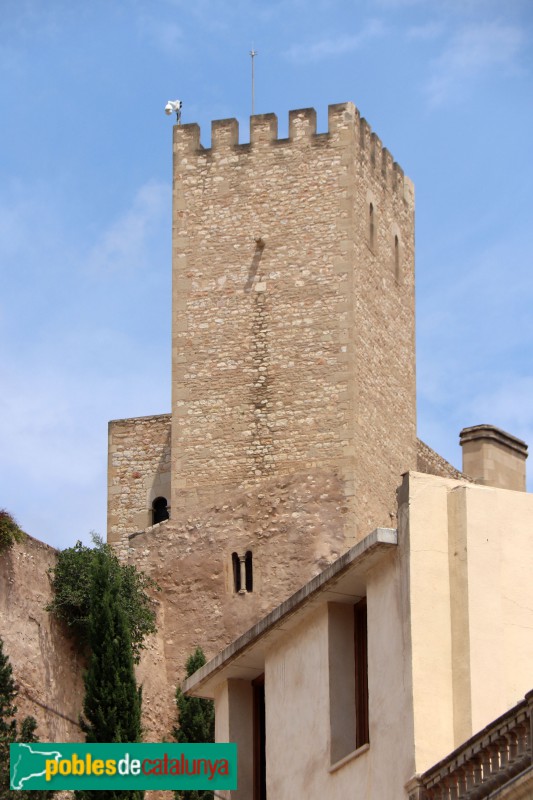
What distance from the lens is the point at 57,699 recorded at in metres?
29.8

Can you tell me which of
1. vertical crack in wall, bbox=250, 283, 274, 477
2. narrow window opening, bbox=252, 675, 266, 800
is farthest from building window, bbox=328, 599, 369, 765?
vertical crack in wall, bbox=250, 283, 274, 477

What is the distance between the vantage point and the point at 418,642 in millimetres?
16938

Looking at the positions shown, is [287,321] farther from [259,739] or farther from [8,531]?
[259,739]

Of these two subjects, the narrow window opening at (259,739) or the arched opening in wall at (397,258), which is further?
the arched opening in wall at (397,258)

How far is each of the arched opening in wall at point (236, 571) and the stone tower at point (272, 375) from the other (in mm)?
22

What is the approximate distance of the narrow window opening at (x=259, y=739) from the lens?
66.9 ft

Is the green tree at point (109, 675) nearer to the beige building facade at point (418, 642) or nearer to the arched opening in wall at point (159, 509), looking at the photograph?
the arched opening in wall at point (159, 509)

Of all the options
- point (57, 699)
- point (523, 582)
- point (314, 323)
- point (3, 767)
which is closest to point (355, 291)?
point (314, 323)

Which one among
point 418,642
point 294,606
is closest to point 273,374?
point 294,606

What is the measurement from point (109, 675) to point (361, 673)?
1125cm

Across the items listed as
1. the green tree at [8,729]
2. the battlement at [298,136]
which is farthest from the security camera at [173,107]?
the green tree at [8,729]

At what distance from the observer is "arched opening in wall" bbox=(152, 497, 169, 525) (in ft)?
122

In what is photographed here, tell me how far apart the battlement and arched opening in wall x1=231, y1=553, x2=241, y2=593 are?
689 centimetres

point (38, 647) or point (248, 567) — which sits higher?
point (248, 567)
